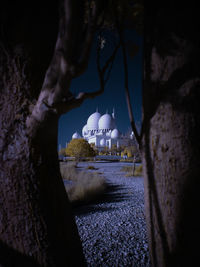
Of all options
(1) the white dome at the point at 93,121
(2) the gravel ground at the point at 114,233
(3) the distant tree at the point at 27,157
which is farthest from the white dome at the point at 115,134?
(3) the distant tree at the point at 27,157

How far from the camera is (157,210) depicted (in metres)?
0.99

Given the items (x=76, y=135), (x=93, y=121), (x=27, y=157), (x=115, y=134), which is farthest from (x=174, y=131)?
(x=76, y=135)

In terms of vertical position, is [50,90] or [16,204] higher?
[50,90]

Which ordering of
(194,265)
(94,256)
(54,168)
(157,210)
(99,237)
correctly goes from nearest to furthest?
(194,265) → (157,210) → (54,168) → (94,256) → (99,237)

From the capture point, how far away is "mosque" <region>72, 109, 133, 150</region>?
53.3 meters

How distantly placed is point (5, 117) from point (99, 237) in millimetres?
3139

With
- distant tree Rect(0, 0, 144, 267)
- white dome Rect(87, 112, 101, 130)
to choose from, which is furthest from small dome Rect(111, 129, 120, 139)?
distant tree Rect(0, 0, 144, 267)

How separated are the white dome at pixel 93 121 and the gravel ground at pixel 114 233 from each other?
53.1 metres

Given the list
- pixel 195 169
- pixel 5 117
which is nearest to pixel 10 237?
pixel 5 117

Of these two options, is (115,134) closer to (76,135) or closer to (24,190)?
(76,135)

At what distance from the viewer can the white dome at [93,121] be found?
2323 inches

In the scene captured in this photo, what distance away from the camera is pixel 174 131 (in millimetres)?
917

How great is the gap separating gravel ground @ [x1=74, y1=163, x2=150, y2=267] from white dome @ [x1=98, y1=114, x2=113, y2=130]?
50.1m

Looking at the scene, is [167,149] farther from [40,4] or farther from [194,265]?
[40,4]
